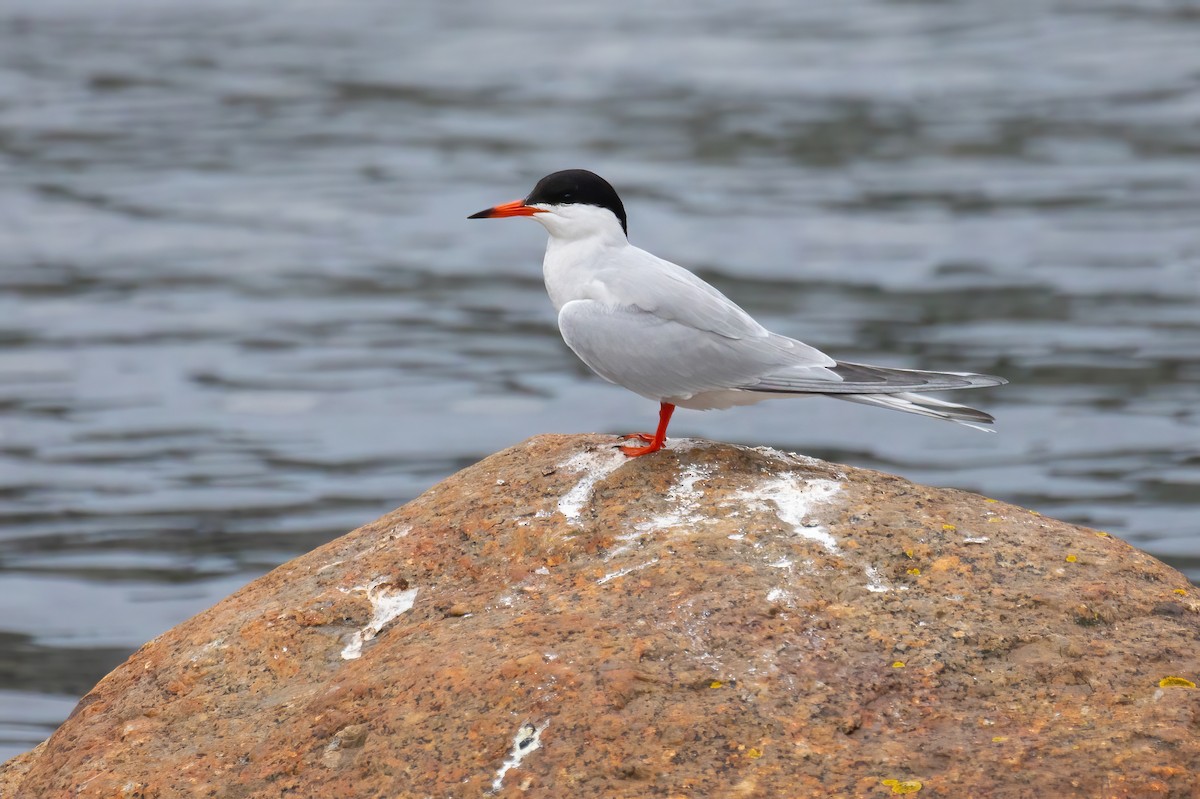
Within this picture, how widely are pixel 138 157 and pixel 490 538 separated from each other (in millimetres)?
16290

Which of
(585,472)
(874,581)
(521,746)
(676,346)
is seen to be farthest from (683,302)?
(521,746)

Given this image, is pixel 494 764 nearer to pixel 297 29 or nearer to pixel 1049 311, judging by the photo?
pixel 1049 311

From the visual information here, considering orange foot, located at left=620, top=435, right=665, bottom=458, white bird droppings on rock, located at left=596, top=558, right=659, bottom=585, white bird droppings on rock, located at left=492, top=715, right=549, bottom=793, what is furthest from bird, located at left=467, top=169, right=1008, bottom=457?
white bird droppings on rock, located at left=492, top=715, right=549, bottom=793

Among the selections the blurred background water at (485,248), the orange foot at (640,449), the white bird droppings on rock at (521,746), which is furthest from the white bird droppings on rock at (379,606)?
the blurred background water at (485,248)

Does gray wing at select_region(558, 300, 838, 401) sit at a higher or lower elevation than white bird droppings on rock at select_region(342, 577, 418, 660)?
higher

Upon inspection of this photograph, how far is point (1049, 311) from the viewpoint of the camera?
1441 cm

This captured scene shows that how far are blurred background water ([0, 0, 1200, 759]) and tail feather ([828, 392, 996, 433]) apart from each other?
16.6 feet

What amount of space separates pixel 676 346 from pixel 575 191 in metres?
0.90

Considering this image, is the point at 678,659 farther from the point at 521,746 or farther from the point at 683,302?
the point at 683,302

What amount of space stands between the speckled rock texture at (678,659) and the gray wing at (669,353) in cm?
32

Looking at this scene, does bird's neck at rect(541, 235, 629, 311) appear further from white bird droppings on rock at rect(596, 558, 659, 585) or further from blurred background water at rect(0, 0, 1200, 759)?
blurred background water at rect(0, 0, 1200, 759)

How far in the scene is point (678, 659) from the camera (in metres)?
4.55

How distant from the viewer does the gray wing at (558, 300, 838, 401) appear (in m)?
5.82

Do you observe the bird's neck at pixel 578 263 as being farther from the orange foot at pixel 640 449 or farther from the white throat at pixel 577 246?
the orange foot at pixel 640 449
